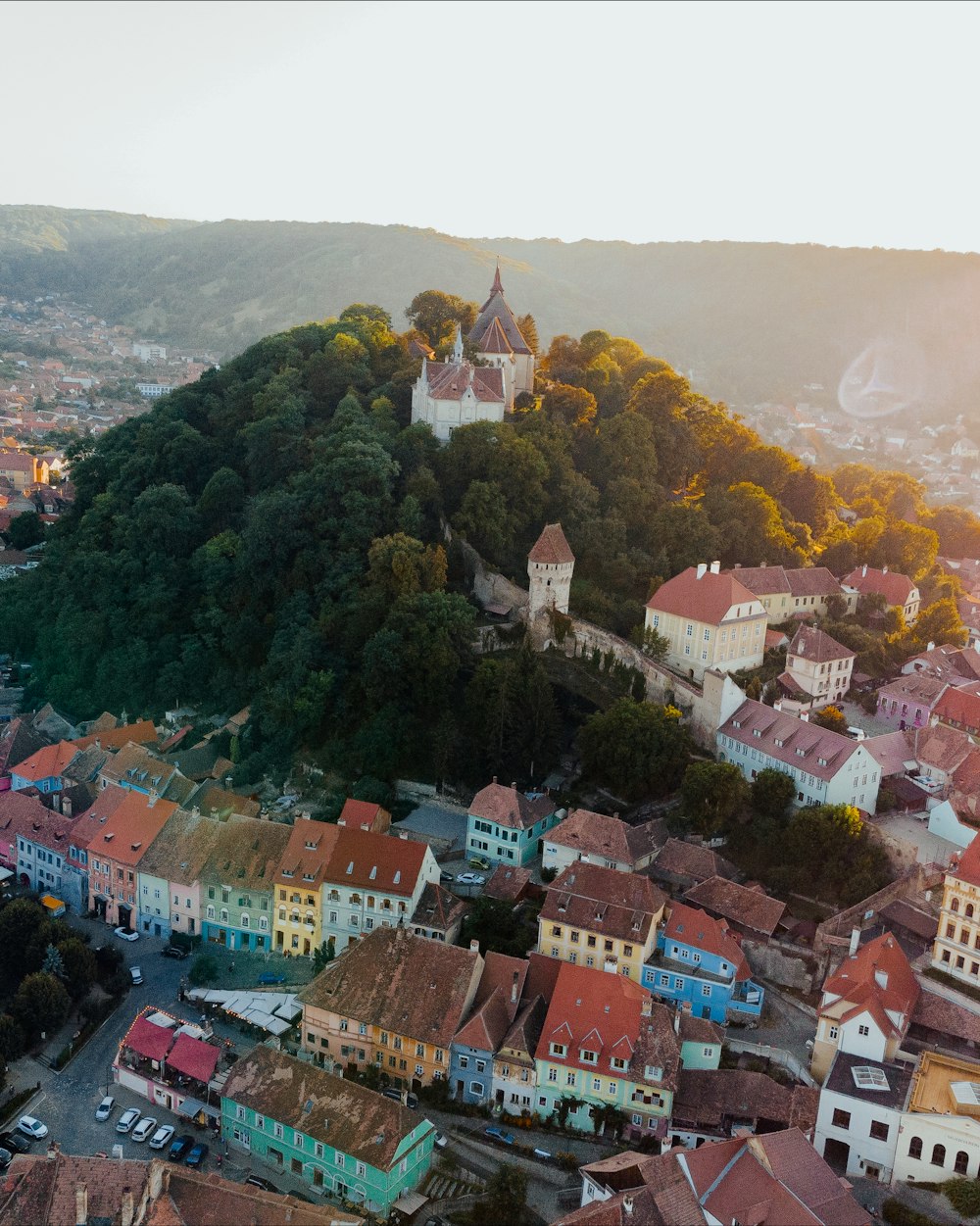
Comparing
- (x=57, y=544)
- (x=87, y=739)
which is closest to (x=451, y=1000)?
(x=87, y=739)

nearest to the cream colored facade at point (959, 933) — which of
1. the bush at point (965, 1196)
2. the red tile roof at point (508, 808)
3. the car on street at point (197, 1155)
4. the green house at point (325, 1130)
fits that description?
the bush at point (965, 1196)

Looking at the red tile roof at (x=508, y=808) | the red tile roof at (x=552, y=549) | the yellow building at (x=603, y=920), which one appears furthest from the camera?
the red tile roof at (x=552, y=549)

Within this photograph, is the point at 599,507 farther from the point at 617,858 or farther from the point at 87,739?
the point at 87,739

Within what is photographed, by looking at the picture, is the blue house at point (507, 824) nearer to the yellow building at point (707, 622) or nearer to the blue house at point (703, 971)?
the blue house at point (703, 971)

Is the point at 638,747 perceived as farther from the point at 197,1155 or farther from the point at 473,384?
the point at 473,384

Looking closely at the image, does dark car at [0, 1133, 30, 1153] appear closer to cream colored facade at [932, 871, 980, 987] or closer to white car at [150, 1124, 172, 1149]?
white car at [150, 1124, 172, 1149]

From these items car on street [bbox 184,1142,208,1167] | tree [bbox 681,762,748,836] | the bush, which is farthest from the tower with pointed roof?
the bush

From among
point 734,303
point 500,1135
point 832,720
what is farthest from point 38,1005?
point 734,303
